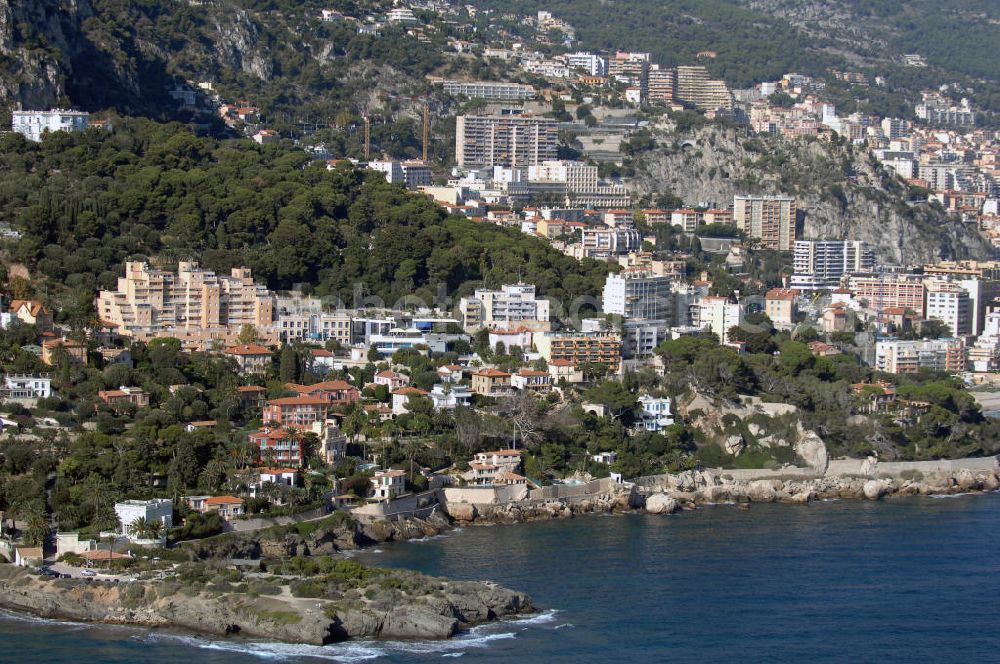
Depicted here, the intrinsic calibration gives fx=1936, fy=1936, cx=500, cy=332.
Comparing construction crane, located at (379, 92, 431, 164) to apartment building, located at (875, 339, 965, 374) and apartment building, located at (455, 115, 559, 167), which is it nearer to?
apartment building, located at (455, 115, 559, 167)

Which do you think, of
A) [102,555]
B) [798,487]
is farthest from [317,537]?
[798,487]

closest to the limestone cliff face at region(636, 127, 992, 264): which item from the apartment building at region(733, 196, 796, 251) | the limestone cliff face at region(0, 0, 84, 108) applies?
the apartment building at region(733, 196, 796, 251)

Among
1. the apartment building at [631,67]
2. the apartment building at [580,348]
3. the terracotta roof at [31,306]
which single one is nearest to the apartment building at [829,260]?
the apartment building at [631,67]

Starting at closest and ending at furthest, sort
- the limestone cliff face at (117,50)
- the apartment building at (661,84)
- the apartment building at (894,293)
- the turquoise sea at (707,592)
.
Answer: the turquoise sea at (707,592), the limestone cliff face at (117,50), the apartment building at (894,293), the apartment building at (661,84)

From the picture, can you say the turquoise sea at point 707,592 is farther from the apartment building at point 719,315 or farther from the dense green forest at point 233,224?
the dense green forest at point 233,224

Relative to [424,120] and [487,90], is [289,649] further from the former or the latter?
[487,90]

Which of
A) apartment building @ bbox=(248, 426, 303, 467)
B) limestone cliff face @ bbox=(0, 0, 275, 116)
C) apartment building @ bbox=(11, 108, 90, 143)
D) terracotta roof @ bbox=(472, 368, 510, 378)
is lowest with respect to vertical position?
apartment building @ bbox=(248, 426, 303, 467)

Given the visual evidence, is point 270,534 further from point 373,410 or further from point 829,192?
point 829,192
